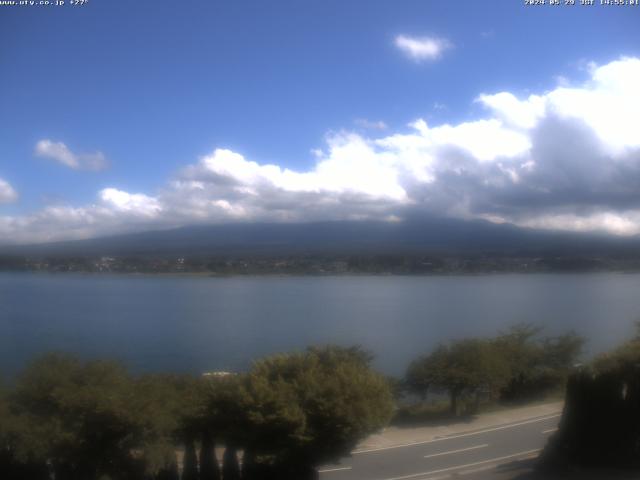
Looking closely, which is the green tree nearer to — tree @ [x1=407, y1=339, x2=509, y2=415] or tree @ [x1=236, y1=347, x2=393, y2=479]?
tree @ [x1=236, y1=347, x2=393, y2=479]

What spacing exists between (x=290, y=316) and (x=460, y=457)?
31363mm

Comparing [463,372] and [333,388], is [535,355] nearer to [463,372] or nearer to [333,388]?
[463,372]

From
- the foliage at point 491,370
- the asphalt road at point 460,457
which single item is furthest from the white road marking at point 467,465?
the foliage at point 491,370

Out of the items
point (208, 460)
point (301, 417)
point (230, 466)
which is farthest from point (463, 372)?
point (208, 460)

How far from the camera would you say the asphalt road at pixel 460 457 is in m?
8.57

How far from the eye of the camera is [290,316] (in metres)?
40.5

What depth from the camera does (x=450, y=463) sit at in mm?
9289

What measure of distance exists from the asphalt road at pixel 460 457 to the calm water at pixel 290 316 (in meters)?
7.51

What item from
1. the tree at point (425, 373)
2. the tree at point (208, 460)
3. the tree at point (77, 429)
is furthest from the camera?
the tree at point (425, 373)

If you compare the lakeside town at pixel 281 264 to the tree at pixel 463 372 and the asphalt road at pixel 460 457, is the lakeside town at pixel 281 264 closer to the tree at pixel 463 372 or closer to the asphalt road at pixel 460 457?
the tree at pixel 463 372

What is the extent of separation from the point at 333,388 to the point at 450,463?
8.66 feet

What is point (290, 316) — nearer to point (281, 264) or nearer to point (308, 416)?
point (281, 264)

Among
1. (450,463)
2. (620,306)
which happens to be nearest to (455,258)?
(620,306)

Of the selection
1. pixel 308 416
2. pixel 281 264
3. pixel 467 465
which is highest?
pixel 281 264
